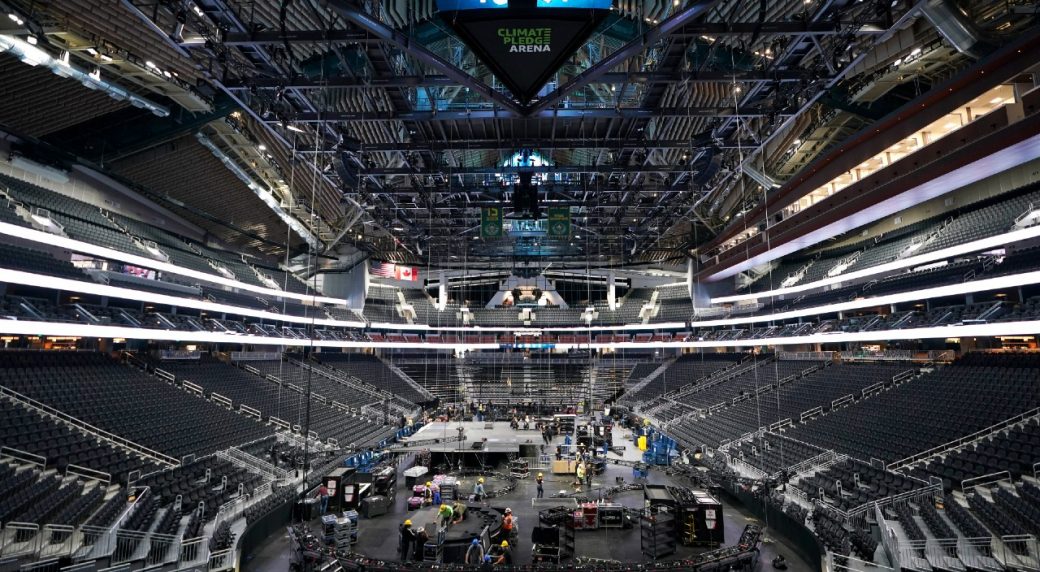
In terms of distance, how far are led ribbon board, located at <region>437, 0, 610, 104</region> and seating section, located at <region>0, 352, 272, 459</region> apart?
14.8 metres

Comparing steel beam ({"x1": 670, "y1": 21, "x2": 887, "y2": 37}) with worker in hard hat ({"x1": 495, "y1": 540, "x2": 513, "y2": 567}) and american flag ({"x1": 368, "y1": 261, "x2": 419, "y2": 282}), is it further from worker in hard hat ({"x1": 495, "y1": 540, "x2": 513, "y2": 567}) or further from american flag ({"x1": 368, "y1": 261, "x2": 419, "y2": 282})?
american flag ({"x1": 368, "y1": 261, "x2": 419, "y2": 282})

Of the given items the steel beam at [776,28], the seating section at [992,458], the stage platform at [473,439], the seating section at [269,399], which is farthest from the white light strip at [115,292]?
the seating section at [992,458]

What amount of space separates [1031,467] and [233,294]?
30.3m

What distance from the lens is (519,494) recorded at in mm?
13391

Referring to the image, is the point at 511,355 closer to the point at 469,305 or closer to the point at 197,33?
the point at 469,305

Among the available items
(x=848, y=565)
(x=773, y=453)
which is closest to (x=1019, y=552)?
(x=848, y=565)

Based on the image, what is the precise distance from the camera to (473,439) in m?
20.0

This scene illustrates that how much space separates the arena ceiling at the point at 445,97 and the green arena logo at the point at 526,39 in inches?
57.3

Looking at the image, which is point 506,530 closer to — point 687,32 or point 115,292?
point 687,32

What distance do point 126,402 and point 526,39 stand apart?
58.1 ft

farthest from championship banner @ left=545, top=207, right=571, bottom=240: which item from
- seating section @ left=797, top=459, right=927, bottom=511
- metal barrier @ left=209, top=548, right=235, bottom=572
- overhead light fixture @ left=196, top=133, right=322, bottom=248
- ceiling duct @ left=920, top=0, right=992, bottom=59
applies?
metal barrier @ left=209, top=548, right=235, bottom=572

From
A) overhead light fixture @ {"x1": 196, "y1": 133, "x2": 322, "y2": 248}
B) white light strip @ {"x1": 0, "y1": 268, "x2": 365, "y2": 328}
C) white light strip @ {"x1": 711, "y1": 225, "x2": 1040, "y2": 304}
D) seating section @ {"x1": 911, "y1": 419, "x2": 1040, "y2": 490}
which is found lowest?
seating section @ {"x1": 911, "y1": 419, "x2": 1040, "y2": 490}

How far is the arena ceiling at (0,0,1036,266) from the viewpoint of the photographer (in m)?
7.08

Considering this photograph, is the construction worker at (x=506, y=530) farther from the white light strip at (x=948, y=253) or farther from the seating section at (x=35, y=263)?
the seating section at (x=35, y=263)
